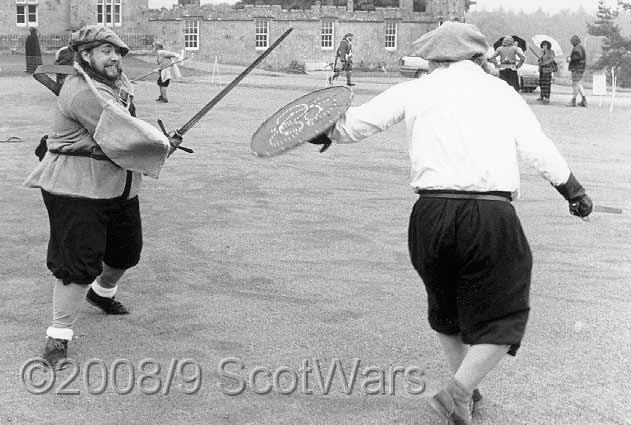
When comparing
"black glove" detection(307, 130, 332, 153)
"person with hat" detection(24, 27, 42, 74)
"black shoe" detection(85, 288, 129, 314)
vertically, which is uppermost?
"person with hat" detection(24, 27, 42, 74)

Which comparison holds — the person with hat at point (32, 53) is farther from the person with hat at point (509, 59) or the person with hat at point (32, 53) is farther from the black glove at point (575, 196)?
the black glove at point (575, 196)

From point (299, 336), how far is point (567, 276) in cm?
252

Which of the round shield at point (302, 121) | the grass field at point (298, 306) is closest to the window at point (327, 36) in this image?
the grass field at point (298, 306)

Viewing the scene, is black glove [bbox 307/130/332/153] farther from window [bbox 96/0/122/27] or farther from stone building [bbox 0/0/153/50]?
window [bbox 96/0/122/27]

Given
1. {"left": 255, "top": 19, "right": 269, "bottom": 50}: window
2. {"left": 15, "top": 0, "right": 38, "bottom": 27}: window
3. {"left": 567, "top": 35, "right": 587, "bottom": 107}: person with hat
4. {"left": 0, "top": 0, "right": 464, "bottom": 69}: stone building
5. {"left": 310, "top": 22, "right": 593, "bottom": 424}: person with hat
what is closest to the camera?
{"left": 310, "top": 22, "right": 593, "bottom": 424}: person with hat

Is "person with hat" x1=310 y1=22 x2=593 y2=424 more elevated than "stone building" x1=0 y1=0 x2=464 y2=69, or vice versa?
"stone building" x1=0 y1=0 x2=464 y2=69

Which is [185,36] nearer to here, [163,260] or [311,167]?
[311,167]

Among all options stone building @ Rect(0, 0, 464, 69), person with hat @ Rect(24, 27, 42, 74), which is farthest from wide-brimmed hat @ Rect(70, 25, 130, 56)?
stone building @ Rect(0, 0, 464, 69)

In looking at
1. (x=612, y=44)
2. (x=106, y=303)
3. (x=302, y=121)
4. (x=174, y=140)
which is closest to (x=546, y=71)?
(x=106, y=303)

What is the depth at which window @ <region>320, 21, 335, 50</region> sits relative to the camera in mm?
60094

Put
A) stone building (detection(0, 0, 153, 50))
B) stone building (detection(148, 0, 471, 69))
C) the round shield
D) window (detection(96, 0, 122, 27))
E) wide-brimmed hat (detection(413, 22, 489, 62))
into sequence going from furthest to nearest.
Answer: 1. stone building (detection(148, 0, 471, 69))
2. window (detection(96, 0, 122, 27))
3. stone building (detection(0, 0, 153, 50))
4. the round shield
5. wide-brimmed hat (detection(413, 22, 489, 62))

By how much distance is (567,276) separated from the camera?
751cm

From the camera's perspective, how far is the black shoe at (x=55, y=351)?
5.38m

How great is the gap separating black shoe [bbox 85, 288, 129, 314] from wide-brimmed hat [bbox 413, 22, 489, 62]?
109 inches
